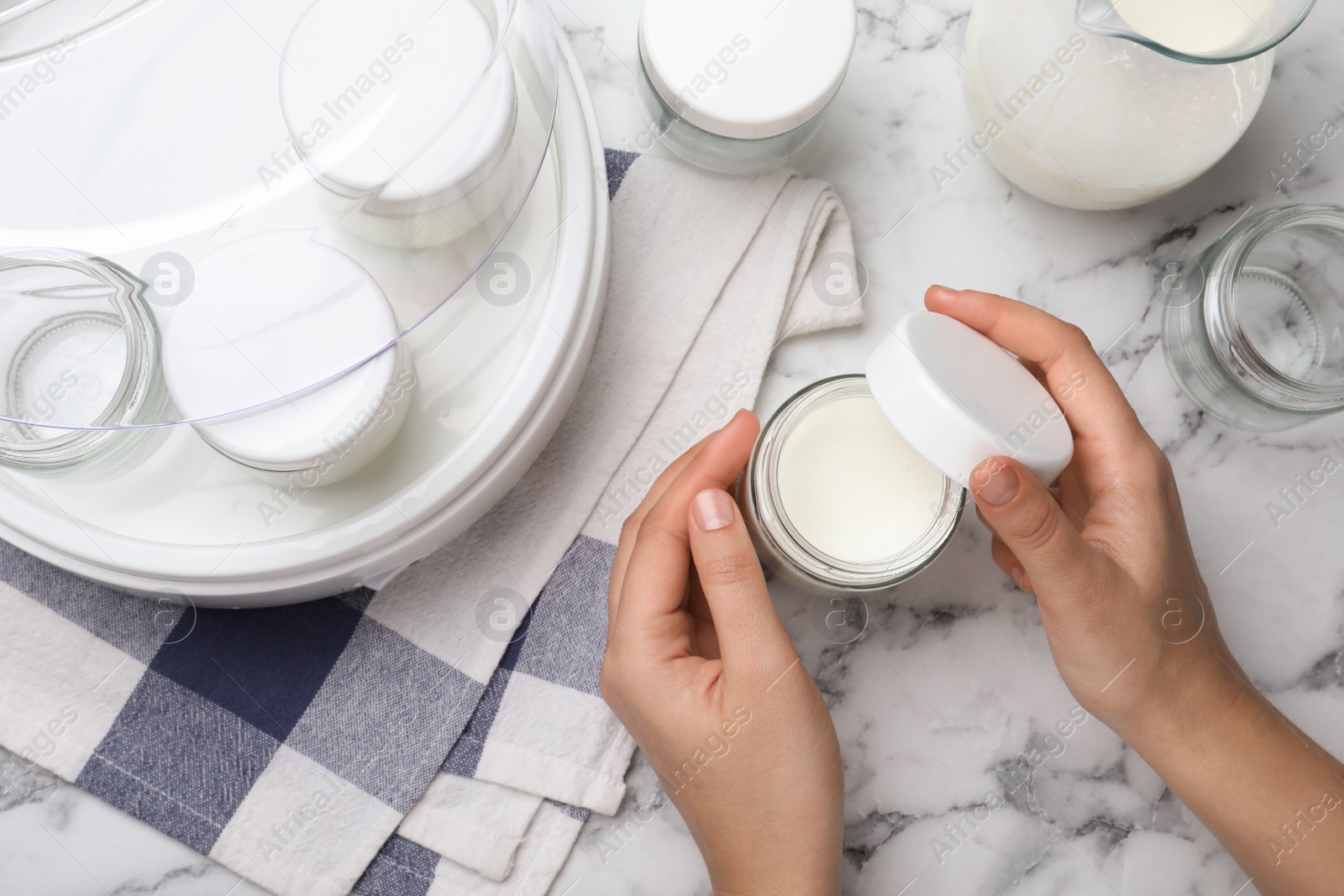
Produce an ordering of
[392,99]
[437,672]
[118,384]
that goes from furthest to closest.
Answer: [437,672] < [118,384] < [392,99]

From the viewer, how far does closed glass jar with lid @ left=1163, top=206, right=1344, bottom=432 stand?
61cm

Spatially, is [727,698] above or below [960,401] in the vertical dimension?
below

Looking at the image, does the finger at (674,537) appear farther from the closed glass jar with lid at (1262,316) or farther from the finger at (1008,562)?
the closed glass jar with lid at (1262,316)

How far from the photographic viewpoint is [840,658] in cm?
64

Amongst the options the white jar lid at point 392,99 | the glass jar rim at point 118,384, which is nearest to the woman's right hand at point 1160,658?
the white jar lid at point 392,99

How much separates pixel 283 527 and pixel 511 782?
0.23 metres

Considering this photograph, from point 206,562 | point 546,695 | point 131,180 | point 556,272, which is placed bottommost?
point 546,695

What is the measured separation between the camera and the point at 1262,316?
65 cm

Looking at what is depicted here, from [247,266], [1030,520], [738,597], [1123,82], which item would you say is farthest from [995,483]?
[247,266]

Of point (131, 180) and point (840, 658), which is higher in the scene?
point (131, 180)

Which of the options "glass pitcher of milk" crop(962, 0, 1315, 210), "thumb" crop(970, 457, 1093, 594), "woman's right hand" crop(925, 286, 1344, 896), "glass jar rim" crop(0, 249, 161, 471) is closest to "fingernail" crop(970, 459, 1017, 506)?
"thumb" crop(970, 457, 1093, 594)

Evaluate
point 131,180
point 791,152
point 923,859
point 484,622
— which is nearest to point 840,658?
point 923,859

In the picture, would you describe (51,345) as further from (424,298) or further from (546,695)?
(546,695)

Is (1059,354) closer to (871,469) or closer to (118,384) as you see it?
(871,469)
